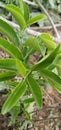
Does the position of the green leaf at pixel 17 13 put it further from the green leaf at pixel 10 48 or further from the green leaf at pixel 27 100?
the green leaf at pixel 27 100

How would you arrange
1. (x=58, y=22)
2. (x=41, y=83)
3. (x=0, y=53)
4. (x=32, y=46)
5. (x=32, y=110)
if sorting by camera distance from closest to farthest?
1. (x=32, y=46)
2. (x=41, y=83)
3. (x=32, y=110)
4. (x=0, y=53)
5. (x=58, y=22)

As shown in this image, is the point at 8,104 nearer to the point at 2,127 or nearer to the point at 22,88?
the point at 22,88

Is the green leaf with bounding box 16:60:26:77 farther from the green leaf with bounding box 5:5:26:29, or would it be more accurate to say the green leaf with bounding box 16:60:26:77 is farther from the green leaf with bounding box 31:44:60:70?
the green leaf with bounding box 5:5:26:29

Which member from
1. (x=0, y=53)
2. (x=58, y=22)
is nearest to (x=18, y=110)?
(x=0, y=53)

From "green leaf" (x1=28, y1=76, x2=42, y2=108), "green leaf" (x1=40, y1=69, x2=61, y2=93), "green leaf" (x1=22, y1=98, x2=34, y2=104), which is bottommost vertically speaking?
"green leaf" (x1=22, y1=98, x2=34, y2=104)

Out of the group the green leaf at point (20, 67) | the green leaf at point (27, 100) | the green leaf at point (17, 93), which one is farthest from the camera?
the green leaf at point (27, 100)

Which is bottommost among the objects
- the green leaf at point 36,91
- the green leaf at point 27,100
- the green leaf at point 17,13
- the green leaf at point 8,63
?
the green leaf at point 27,100

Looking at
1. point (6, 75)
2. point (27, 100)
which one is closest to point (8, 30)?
point (6, 75)

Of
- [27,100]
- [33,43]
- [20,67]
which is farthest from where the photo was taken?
[27,100]

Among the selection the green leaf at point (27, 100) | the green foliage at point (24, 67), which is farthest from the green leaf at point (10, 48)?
the green leaf at point (27, 100)

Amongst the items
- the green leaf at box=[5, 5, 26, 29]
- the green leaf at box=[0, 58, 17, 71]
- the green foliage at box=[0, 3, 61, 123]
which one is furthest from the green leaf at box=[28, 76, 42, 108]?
the green leaf at box=[5, 5, 26, 29]

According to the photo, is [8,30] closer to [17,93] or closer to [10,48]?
[10,48]
